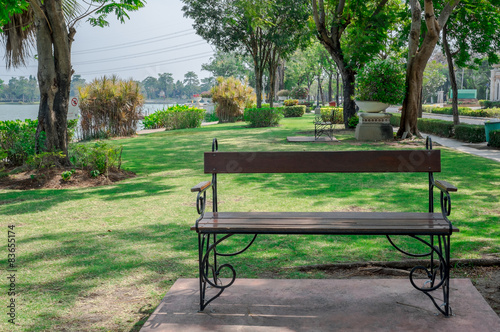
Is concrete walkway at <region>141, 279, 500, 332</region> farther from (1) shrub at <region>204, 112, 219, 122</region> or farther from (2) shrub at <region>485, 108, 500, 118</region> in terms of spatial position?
(2) shrub at <region>485, 108, 500, 118</region>

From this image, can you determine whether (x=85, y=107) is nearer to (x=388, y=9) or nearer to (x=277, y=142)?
(x=277, y=142)

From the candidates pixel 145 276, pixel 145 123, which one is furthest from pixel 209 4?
pixel 145 276

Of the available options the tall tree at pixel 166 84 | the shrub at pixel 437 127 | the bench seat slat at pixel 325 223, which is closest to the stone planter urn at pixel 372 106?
the shrub at pixel 437 127

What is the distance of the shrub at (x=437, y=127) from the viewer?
19.3m

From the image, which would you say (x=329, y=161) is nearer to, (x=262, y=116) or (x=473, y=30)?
(x=473, y=30)

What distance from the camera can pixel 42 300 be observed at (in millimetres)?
3639

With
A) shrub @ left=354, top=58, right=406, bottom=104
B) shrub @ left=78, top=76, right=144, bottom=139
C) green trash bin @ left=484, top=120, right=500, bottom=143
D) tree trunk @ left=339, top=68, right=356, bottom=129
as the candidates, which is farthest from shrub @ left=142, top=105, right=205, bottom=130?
green trash bin @ left=484, top=120, right=500, bottom=143

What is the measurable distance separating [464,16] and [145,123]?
17.9m

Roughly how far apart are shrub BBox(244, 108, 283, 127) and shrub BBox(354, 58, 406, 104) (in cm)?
967

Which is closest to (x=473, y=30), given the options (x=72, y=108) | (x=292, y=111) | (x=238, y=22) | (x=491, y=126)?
(x=491, y=126)

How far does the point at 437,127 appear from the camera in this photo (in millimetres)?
20516

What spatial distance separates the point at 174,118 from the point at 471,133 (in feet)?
53.4

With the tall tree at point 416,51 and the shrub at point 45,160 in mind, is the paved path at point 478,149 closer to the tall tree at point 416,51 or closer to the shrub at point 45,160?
the tall tree at point 416,51

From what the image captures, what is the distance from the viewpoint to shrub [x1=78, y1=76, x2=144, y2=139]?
21172 millimetres
